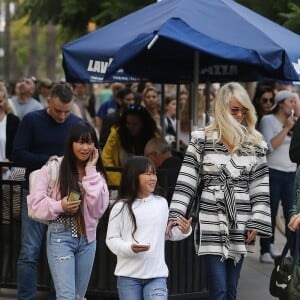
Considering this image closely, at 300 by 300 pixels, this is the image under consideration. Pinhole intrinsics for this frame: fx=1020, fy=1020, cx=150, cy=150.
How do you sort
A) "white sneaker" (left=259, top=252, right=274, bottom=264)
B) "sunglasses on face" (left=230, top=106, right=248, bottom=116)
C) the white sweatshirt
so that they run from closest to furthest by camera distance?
the white sweatshirt
"sunglasses on face" (left=230, top=106, right=248, bottom=116)
"white sneaker" (left=259, top=252, right=274, bottom=264)

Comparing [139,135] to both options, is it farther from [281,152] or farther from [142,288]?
[142,288]

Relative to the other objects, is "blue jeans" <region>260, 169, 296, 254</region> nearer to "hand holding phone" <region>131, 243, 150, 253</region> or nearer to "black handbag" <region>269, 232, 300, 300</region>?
"black handbag" <region>269, 232, 300, 300</region>

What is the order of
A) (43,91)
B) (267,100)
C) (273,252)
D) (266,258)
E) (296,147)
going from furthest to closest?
(43,91), (267,100), (273,252), (266,258), (296,147)

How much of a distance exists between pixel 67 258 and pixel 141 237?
0.82m

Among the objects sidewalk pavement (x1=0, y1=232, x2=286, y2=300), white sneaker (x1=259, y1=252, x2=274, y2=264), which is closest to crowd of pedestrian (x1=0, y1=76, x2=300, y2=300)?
sidewalk pavement (x1=0, y1=232, x2=286, y2=300)

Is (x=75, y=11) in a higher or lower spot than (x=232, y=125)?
higher

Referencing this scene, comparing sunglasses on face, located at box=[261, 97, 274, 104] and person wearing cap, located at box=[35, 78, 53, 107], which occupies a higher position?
person wearing cap, located at box=[35, 78, 53, 107]

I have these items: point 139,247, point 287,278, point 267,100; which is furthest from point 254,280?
point 139,247

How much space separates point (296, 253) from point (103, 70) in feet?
8.50

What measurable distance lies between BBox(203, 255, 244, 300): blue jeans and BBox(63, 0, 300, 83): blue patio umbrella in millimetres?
1589

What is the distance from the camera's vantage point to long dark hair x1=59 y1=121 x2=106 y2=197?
685 cm

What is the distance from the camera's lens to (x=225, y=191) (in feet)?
21.2

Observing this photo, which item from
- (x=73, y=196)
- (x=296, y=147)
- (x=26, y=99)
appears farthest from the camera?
(x=26, y=99)

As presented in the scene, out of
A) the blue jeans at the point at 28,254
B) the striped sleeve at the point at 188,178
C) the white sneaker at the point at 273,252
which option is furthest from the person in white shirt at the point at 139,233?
the white sneaker at the point at 273,252
